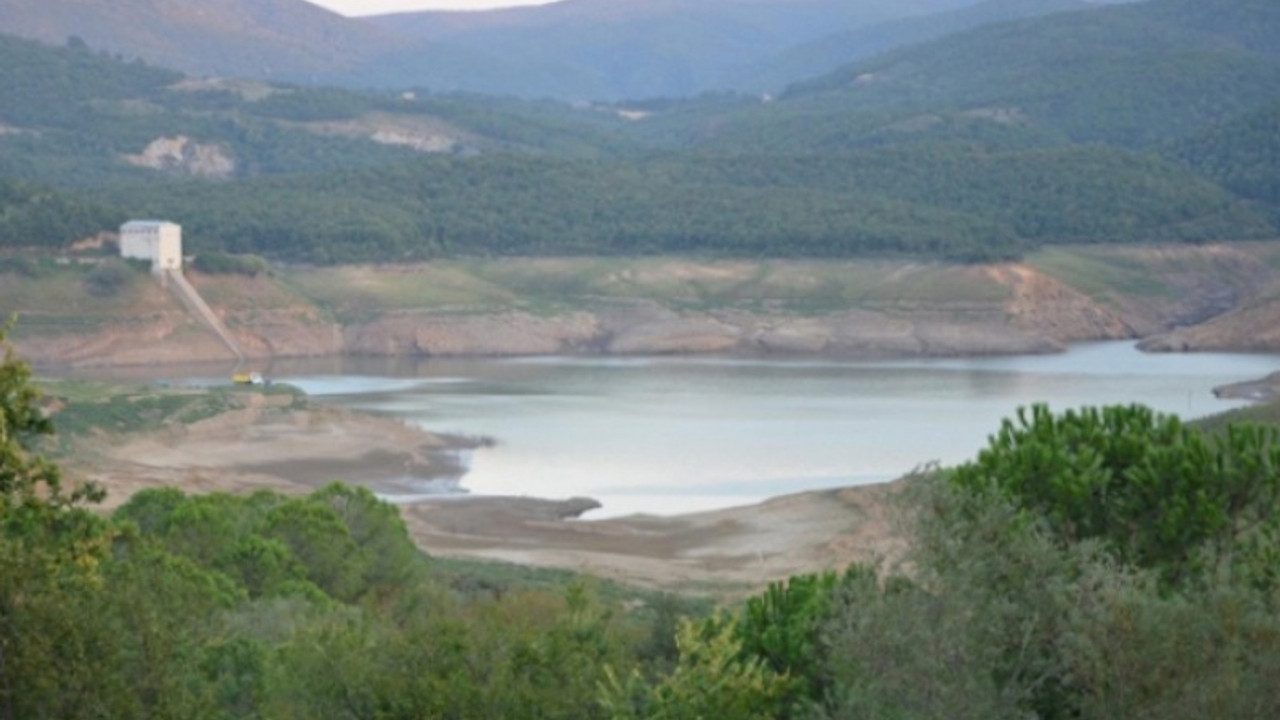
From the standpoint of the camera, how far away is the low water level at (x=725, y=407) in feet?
201

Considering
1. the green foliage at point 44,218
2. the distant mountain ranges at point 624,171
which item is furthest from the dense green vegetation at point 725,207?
the green foliage at point 44,218

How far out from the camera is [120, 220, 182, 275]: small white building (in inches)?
4063

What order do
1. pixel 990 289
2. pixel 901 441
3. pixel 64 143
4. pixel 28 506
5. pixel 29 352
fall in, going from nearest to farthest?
pixel 28 506 → pixel 901 441 → pixel 29 352 → pixel 990 289 → pixel 64 143

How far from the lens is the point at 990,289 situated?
11194 cm

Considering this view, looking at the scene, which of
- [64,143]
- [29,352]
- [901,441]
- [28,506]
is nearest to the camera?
[28,506]

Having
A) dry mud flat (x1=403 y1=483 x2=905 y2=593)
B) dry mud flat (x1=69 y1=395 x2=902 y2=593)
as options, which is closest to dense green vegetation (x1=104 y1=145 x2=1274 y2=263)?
dry mud flat (x1=69 y1=395 x2=902 y2=593)

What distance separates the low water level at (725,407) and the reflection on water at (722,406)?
0.08 m

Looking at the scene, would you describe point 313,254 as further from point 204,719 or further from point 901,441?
point 204,719

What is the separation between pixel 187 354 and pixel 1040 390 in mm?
32472

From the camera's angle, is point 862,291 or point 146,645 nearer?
point 146,645

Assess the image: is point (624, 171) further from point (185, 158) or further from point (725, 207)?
point (185, 158)

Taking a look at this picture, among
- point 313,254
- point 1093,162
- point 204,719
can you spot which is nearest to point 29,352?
point 313,254

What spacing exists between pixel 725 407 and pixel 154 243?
1269 inches

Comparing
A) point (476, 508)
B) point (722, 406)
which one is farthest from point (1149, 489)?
point (722, 406)
